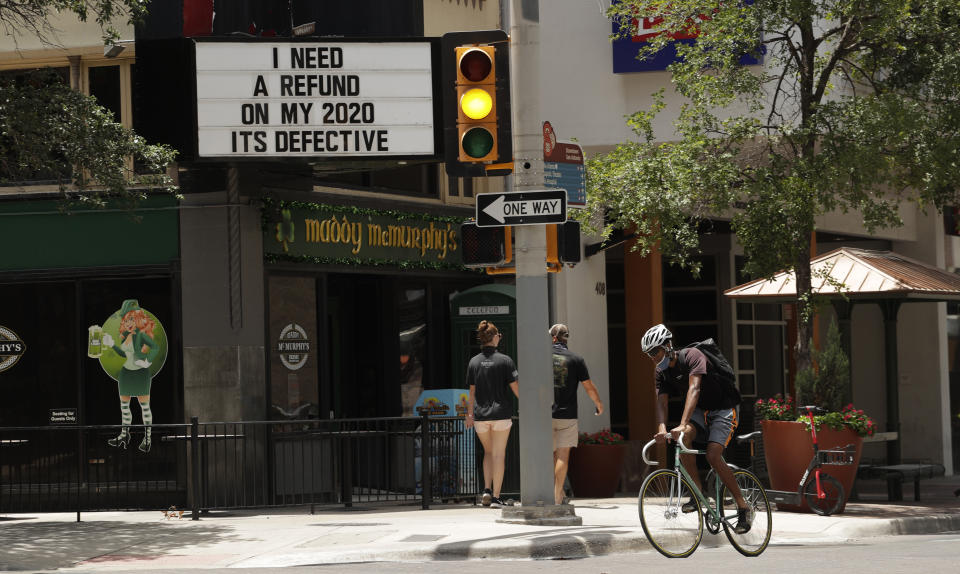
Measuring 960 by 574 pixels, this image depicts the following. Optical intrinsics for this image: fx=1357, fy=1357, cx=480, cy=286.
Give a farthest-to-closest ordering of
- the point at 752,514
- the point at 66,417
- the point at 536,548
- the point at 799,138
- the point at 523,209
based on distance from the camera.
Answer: the point at 66,417, the point at 799,138, the point at 523,209, the point at 536,548, the point at 752,514

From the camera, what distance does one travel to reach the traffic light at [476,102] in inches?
462

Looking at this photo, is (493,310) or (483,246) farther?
(493,310)

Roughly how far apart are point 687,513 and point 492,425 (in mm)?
4584

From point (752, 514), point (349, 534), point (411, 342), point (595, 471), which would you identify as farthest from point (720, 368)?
point (411, 342)

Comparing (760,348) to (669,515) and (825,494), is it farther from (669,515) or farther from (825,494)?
(669,515)

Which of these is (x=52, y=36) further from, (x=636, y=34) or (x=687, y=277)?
(x=687, y=277)

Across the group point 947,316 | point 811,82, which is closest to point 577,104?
point 811,82

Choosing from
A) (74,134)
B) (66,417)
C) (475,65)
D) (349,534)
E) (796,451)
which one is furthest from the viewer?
(66,417)

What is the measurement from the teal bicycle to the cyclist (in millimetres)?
82

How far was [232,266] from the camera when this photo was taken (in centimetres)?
1598

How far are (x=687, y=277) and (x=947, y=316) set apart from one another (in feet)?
17.7

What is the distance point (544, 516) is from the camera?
12266mm

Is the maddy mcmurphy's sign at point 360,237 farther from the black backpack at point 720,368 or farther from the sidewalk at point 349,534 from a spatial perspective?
the black backpack at point 720,368

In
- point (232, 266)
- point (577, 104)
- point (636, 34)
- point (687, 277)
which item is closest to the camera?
point (232, 266)
